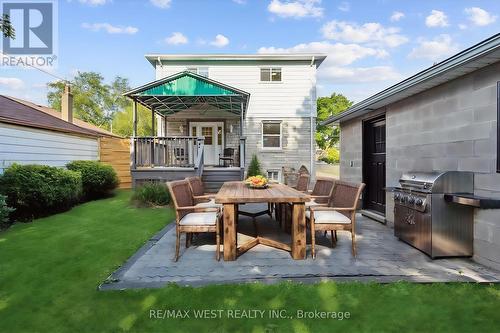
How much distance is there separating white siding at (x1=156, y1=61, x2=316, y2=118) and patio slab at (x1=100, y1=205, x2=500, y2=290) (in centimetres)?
956

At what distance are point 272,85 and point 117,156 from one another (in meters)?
7.73

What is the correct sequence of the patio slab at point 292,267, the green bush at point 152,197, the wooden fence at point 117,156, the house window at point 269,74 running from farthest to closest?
the house window at point 269,74, the wooden fence at point 117,156, the green bush at point 152,197, the patio slab at point 292,267

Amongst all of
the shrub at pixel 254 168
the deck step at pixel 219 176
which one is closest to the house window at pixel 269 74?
the shrub at pixel 254 168

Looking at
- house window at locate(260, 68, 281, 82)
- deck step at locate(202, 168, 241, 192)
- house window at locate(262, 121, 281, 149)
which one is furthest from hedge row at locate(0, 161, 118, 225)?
house window at locate(260, 68, 281, 82)

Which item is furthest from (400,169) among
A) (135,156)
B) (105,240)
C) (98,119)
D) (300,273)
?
(98,119)

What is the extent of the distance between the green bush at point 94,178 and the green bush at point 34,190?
1.74 m

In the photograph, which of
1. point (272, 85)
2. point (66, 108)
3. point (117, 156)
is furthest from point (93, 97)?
point (272, 85)

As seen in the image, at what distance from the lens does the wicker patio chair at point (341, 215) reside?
3771mm

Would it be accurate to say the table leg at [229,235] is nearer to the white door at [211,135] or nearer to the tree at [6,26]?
the tree at [6,26]

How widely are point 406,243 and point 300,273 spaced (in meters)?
2.19

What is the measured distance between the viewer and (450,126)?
13.6 feet

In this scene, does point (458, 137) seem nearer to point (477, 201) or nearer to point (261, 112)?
point (477, 201)

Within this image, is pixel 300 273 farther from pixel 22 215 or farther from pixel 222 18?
pixel 222 18

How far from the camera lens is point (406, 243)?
4.40 metres
